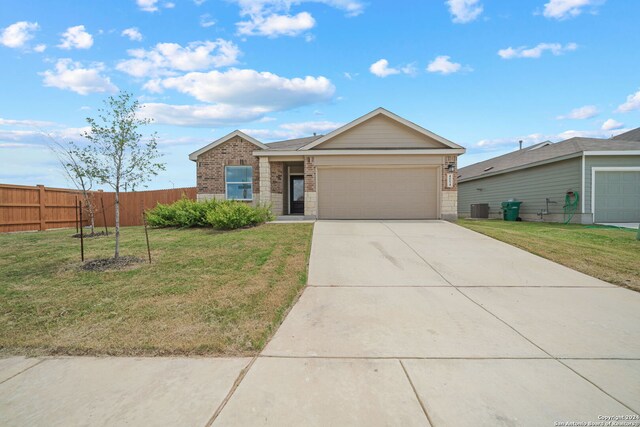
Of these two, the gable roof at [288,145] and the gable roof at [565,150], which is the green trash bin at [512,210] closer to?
the gable roof at [565,150]

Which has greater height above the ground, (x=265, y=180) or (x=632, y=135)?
(x=632, y=135)

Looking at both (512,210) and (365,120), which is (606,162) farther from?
(365,120)

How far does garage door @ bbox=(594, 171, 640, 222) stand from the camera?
1426cm

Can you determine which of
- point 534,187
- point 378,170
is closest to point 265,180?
point 378,170

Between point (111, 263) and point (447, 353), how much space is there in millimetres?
6563

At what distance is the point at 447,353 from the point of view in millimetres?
3488

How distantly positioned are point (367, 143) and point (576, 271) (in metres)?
9.48

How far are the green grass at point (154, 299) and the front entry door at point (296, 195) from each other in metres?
9.09

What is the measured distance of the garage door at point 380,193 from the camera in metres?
14.4

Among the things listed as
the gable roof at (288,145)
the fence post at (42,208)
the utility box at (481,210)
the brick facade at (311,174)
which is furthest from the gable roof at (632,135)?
the fence post at (42,208)

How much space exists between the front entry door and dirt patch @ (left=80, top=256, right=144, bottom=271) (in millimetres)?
10793

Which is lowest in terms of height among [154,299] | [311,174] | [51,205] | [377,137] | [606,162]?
[154,299]

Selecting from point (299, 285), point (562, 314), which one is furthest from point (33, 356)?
point (562, 314)

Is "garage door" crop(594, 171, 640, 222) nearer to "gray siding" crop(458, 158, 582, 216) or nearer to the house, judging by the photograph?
"gray siding" crop(458, 158, 582, 216)
